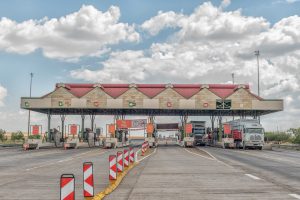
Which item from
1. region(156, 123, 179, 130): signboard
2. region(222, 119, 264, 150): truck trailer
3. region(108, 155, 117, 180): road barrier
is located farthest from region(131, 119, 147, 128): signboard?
region(108, 155, 117, 180): road barrier

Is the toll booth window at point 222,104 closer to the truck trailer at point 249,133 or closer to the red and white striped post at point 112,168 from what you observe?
the truck trailer at point 249,133

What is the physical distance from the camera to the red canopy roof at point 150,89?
69.9m

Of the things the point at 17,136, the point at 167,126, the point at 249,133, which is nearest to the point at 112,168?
the point at 249,133

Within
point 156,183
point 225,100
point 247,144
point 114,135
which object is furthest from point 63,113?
point 156,183

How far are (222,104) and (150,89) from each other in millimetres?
11478

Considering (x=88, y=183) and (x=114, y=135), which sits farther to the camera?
(x=114, y=135)

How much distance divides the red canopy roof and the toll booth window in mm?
2094

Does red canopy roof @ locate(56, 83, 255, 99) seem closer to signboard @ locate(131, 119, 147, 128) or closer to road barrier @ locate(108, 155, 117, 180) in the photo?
signboard @ locate(131, 119, 147, 128)

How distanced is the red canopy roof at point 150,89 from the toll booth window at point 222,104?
6.87ft

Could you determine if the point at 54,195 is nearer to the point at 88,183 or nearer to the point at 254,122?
the point at 88,183

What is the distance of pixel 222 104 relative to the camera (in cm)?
6844

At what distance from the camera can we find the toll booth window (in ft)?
224

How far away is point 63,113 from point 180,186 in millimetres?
68954

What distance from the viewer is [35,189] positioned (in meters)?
13.5
